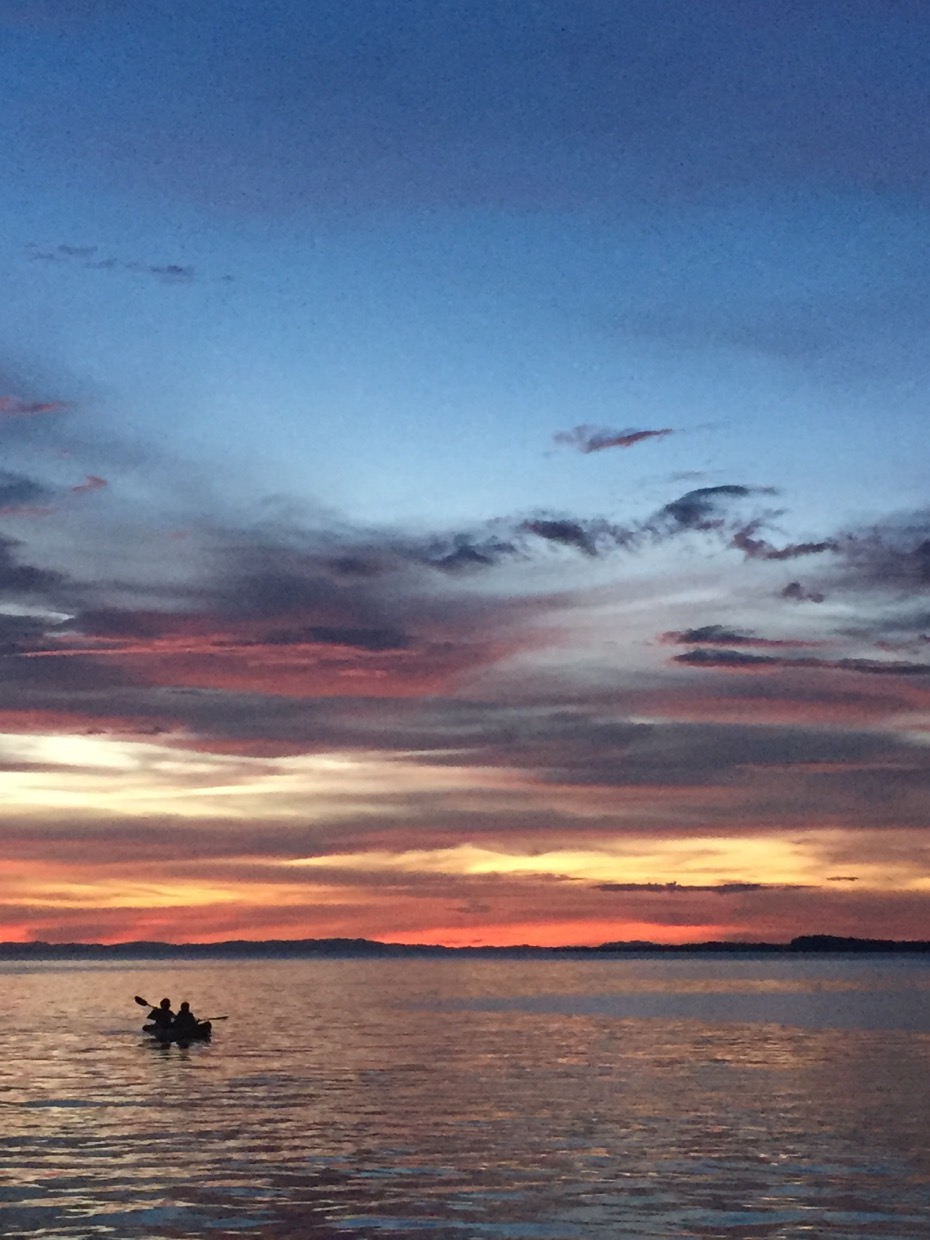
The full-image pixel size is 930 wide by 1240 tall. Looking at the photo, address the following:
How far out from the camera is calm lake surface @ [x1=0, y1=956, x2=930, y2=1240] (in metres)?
31.5

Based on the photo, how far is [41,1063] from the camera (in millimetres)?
68875

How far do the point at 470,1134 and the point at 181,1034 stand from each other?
3867 centimetres

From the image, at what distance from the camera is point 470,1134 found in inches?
1719

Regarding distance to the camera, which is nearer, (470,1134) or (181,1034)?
(470,1134)

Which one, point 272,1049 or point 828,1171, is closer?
point 828,1171

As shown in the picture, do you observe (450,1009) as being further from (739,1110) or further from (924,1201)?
(924,1201)

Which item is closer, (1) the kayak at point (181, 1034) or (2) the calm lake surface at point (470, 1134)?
(2) the calm lake surface at point (470, 1134)

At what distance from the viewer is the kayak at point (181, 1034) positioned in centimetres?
7881

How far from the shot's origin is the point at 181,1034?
259ft

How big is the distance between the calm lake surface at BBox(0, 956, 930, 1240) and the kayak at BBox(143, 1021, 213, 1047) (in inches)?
27.1

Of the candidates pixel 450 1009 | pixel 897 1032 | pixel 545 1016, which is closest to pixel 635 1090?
pixel 897 1032

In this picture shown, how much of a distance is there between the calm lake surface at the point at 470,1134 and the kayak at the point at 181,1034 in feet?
2.26

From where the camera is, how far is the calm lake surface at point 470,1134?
3145cm

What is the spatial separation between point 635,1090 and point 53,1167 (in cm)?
2399
